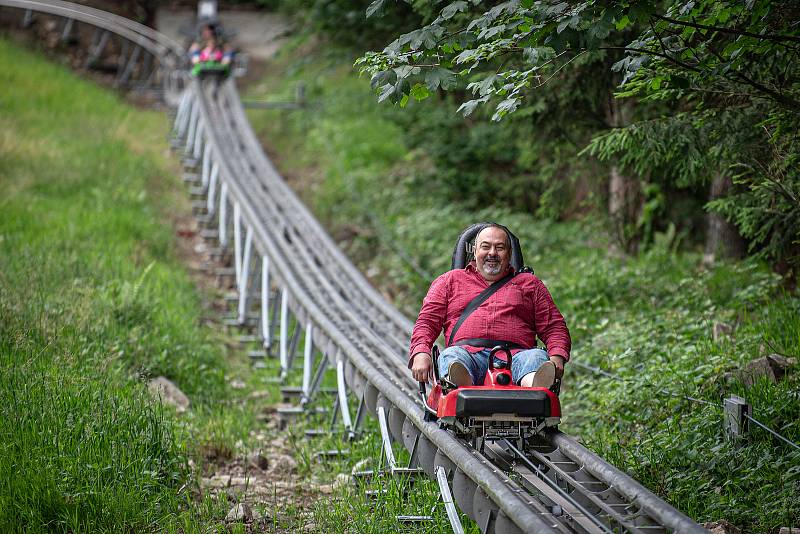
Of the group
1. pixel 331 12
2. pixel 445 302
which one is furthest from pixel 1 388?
pixel 331 12

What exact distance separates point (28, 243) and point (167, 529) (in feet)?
21.4

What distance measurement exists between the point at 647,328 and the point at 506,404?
358 centimetres

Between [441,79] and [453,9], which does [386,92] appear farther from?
[453,9]

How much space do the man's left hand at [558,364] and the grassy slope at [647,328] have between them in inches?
33.9

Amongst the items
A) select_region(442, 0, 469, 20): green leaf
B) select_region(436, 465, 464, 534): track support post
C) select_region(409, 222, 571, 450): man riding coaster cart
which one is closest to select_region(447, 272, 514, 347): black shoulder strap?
select_region(409, 222, 571, 450): man riding coaster cart

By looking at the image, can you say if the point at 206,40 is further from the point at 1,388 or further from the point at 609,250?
the point at 1,388

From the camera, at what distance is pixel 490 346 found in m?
6.00

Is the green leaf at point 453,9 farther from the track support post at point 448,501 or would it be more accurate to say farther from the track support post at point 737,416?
the track support post at point 737,416

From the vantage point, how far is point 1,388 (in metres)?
6.70

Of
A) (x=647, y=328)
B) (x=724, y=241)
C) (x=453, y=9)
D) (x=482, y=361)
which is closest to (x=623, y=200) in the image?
(x=724, y=241)

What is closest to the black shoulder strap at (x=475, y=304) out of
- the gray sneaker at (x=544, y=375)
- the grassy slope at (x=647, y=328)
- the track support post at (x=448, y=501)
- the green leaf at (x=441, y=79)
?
the gray sneaker at (x=544, y=375)

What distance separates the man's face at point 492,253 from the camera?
243 inches

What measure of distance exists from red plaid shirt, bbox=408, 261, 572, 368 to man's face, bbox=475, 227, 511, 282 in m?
0.09

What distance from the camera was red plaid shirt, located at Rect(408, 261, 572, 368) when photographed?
19.8ft
